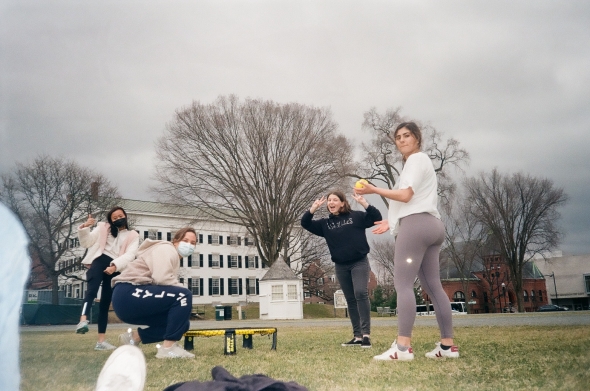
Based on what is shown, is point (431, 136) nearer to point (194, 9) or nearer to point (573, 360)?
point (573, 360)

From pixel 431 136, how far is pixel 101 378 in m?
1.74

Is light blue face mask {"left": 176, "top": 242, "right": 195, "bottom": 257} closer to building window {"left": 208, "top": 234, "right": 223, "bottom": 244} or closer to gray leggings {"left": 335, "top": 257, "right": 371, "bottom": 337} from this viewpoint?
building window {"left": 208, "top": 234, "right": 223, "bottom": 244}

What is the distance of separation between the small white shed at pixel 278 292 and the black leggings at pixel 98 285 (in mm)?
830

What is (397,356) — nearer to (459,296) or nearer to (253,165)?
(459,296)

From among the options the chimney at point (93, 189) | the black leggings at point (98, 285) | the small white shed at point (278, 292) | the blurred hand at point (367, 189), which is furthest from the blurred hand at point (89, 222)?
the blurred hand at point (367, 189)

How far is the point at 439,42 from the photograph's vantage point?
2.15 m

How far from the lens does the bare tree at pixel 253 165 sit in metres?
2.62

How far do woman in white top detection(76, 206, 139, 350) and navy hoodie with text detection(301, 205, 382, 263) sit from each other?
944 millimetres

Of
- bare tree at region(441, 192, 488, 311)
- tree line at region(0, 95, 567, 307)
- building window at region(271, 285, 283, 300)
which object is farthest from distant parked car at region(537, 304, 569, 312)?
building window at region(271, 285, 283, 300)

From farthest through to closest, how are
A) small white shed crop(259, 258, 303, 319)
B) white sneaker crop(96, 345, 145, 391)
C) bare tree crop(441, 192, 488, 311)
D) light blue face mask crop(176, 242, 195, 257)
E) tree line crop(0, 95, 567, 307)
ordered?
1. small white shed crop(259, 258, 303, 319)
2. light blue face mask crop(176, 242, 195, 257)
3. bare tree crop(441, 192, 488, 311)
4. tree line crop(0, 95, 567, 307)
5. white sneaker crop(96, 345, 145, 391)

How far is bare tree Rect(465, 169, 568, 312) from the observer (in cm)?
197

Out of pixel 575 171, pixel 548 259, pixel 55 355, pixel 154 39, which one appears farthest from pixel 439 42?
pixel 55 355

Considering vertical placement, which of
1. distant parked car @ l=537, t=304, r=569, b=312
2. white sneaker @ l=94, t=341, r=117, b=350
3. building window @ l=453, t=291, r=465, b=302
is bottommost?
white sneaker @ l=94, t=341, r=117, b=350

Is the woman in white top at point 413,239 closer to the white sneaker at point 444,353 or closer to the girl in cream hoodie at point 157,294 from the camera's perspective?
the white sneaker at point 444,353
